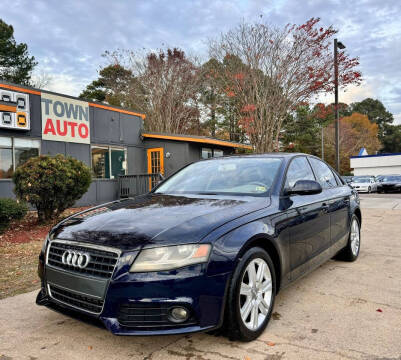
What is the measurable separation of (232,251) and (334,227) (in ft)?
7.75

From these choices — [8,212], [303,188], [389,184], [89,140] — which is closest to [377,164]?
[389,184]

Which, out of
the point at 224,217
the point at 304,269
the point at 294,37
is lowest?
the point at 304,269

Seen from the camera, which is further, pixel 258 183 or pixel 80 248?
pixel 258 183

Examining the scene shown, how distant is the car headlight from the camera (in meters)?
2.30

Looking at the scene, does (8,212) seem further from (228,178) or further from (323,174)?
(323,174)

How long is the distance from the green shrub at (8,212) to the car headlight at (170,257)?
5626mm

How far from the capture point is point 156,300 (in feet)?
7.44

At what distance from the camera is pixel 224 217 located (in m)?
2.69

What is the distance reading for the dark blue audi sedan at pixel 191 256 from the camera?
7.52ft

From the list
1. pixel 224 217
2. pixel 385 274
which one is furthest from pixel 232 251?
pixel 385 274

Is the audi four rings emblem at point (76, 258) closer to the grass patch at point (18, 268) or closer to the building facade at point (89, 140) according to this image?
the grass patch at point (18, 268)

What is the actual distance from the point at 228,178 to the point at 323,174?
64.7 inches

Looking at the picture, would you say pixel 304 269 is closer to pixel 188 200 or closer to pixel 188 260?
pixel 188 200

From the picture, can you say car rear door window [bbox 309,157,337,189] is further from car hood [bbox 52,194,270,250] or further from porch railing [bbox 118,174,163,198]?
porch railing [bbox 118,174,163,198]
